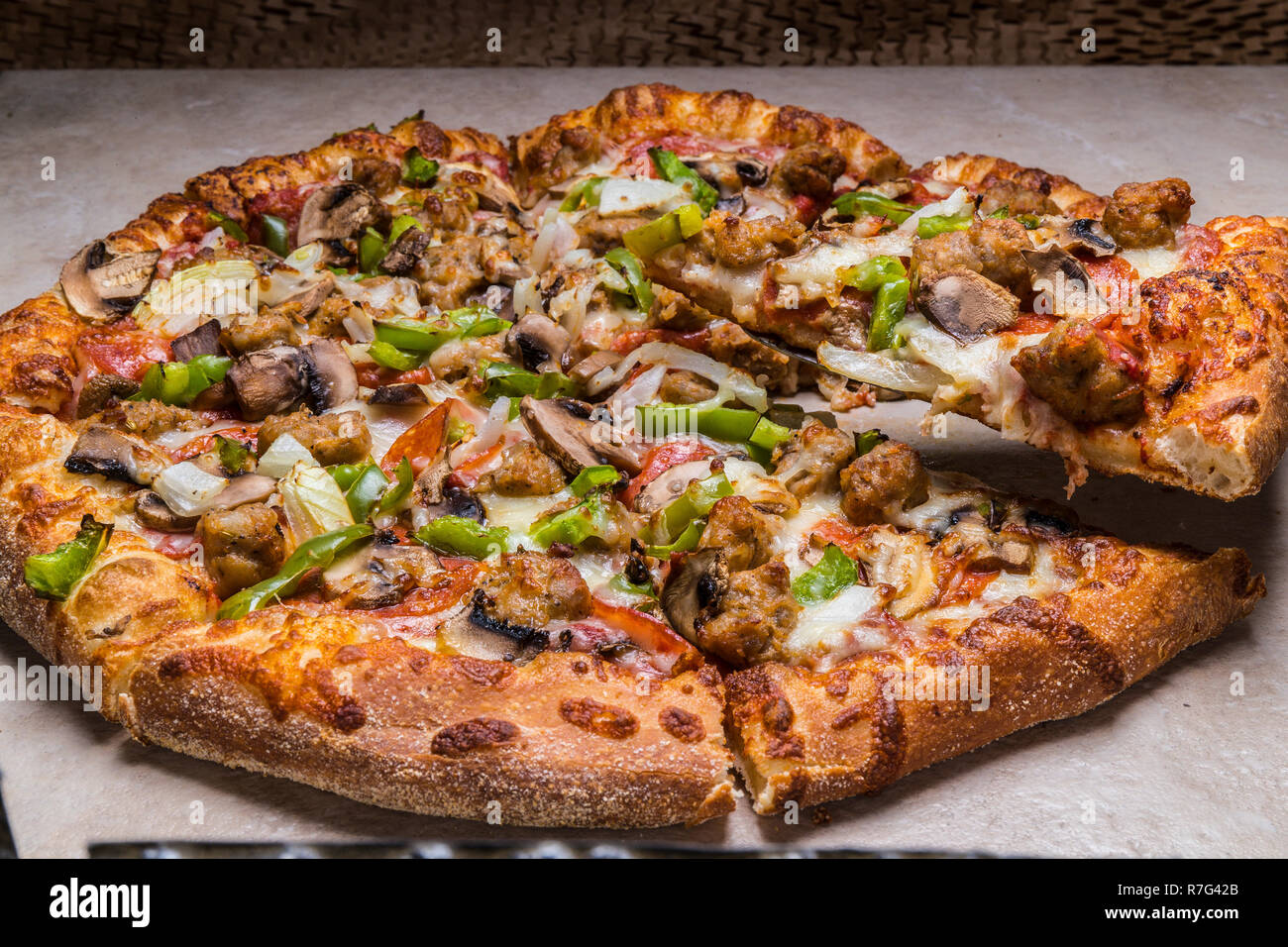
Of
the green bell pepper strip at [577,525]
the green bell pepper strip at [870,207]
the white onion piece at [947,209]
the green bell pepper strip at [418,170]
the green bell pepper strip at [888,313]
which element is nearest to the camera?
the green bell pepper strip at [577,525]

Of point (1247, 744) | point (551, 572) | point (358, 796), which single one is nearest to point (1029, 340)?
point (1247, 744)

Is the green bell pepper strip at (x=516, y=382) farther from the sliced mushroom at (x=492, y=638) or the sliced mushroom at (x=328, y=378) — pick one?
the sliced mushroom at (x=492, y=638)

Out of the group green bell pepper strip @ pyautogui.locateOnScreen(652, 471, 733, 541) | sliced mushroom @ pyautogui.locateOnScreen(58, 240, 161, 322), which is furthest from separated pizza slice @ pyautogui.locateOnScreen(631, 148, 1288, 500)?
sliced mushroom @ pyautogui.locateOnScreen(58, 240, 161, 322)

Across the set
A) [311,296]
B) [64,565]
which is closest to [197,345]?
[311,296]

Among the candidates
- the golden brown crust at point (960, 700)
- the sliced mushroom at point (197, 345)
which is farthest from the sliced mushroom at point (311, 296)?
the golden brown crust at point (960, 700)

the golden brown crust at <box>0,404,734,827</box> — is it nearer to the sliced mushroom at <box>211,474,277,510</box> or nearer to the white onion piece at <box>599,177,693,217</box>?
the sliced mushroom at <box>211,474,277,510</box>

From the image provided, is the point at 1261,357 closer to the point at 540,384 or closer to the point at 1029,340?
the point at 1029,340
